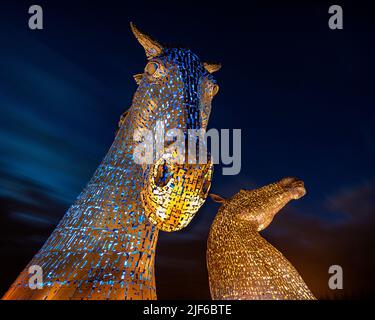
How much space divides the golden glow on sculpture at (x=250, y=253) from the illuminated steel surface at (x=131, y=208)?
5.90 ft

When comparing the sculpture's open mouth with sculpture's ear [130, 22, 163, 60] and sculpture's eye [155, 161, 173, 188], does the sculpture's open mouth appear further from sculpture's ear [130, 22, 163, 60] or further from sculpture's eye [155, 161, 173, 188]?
sculpture's ear [130, 22, 163, 60]

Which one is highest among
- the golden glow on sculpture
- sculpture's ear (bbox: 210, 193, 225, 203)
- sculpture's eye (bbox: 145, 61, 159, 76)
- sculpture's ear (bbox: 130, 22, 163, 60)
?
sculpture's ear (bbox: 130, 22, 163, 60)

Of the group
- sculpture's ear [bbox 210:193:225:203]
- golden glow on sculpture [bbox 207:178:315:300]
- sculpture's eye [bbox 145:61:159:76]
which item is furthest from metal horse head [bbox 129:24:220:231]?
sculpture's ear [bbox 210:193:225:203]

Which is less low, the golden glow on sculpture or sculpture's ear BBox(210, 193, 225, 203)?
sculpture's ear BBox(210, 193, 225, 203)

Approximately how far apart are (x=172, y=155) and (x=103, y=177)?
77 centimetres

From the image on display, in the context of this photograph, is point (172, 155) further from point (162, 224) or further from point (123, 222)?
point (123, 222)

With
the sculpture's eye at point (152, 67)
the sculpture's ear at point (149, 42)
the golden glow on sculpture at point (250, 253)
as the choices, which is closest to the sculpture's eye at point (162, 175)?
the sculpture's eye at point (152, 67)

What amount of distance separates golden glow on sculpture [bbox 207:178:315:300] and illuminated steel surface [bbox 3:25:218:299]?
5.90ft

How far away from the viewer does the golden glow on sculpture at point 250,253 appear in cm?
403

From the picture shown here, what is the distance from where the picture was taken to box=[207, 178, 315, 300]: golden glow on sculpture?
159 inches

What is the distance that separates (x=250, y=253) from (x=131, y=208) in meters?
2.08

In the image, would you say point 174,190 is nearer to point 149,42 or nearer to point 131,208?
point 131,208

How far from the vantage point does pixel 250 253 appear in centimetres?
420

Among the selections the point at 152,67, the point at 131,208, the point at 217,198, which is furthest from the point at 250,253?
the point at 152,67
